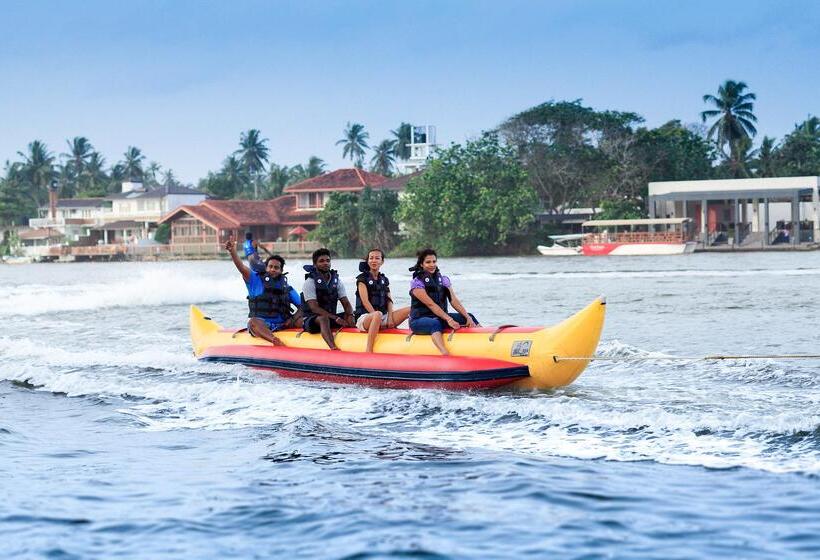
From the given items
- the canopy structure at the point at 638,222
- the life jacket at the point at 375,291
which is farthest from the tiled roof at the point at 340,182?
the life jacket at the point at 375,291

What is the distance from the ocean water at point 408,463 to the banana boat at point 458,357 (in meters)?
0.17

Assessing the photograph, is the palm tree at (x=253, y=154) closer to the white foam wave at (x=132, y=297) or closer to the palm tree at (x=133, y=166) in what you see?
the palm tree at (x=133, y=166)

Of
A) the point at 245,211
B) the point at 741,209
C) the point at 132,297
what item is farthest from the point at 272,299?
the point at 245,211

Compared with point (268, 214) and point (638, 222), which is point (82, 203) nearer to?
point (268, 214)

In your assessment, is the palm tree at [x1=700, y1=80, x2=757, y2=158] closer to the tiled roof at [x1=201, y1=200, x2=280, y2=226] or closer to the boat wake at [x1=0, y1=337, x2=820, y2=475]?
the tiled roof at [x1=201, y1=200, x2=280, y2=226]

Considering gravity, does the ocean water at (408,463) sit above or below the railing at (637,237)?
below

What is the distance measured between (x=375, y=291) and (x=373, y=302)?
110 millimetres

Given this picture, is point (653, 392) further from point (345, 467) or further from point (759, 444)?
point (345, 467)

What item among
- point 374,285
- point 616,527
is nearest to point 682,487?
point 616,527

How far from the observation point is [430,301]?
10.5 meters

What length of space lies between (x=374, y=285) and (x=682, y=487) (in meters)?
5.18

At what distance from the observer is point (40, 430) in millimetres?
9375

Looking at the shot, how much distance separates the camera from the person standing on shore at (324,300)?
11.4 meters

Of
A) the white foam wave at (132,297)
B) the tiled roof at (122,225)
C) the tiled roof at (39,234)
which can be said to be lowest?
the white foam wave at (132,297)
